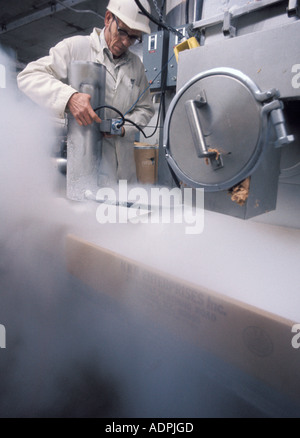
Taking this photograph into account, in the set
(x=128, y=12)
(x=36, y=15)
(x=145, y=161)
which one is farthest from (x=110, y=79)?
(x=36, y=15)

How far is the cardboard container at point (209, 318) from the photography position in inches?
17.8

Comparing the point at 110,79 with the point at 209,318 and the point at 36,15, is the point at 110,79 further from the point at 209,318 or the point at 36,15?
the point at 36,15

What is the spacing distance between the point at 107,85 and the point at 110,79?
37mm

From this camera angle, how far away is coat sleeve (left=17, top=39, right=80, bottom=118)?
1044 millimetres

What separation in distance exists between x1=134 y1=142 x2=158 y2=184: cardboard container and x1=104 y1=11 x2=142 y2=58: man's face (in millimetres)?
999

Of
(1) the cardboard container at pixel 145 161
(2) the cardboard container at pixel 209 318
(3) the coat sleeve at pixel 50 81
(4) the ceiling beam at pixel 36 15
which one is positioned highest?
(4) the ceiling beam at pixel 36 15

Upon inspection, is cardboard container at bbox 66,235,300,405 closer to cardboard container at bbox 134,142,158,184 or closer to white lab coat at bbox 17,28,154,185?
white lab coat at bbox 17,28,154,185

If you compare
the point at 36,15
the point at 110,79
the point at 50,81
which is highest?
the point at 36,15

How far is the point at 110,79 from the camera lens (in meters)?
1.41

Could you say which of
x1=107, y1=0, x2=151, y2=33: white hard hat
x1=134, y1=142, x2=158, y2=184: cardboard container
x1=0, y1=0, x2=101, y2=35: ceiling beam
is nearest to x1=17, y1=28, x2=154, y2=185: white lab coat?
x1=107, y1=0, x2=151, y2=33: white hard hat

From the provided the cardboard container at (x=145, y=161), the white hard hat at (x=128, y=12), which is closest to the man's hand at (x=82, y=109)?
the white hard hat at (x=128, y=12)

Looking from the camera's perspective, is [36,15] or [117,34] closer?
[117,34]

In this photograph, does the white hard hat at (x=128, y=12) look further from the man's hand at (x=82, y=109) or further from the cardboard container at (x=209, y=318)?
the cardboard container at (x=209, y=318)

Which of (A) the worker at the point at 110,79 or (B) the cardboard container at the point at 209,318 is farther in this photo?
(A) the worker at the point at 110,79
